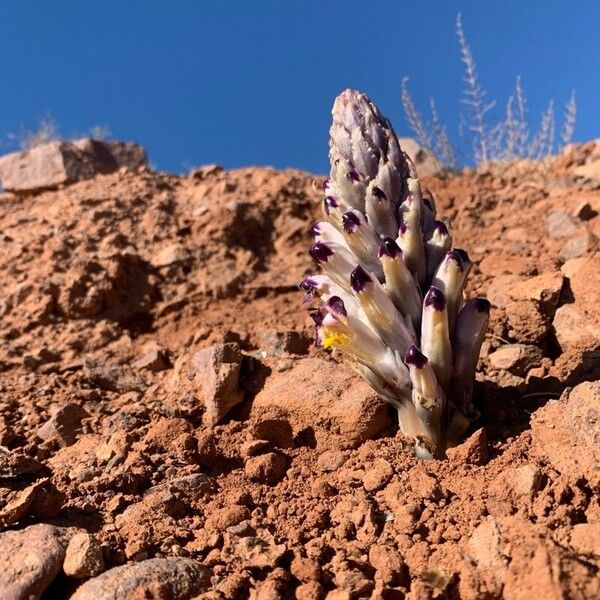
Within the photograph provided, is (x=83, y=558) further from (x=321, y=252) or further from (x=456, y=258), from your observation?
(x=456, y=258)

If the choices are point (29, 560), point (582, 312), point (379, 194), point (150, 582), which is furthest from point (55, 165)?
point (150, 582)

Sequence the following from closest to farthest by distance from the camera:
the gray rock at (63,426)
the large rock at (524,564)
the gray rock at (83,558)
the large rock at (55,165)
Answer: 1. the large rock at (524,564)
2. the gray rock at (83,558)
3. the gray rock at (63,426)
4. the large rock at (55,165)

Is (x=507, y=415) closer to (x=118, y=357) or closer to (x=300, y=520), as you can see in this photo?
(x=300, y=520)

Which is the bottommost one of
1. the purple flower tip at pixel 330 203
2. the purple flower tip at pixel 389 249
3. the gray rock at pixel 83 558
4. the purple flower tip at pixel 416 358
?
the gray rock at pixel 83 558

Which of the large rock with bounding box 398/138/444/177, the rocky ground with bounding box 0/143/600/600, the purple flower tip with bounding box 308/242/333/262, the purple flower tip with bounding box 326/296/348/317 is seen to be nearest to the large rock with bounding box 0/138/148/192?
the rocky ground with bounding box 0/143/600/600

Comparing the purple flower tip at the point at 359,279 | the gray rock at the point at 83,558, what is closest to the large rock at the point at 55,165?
the purple flower tip at the point at 359,279

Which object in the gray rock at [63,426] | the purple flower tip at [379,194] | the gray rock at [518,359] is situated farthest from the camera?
the gray rock at [518,359]

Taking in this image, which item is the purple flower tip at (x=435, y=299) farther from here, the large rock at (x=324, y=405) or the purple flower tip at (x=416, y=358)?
the large rock at (x=324, y=405)
